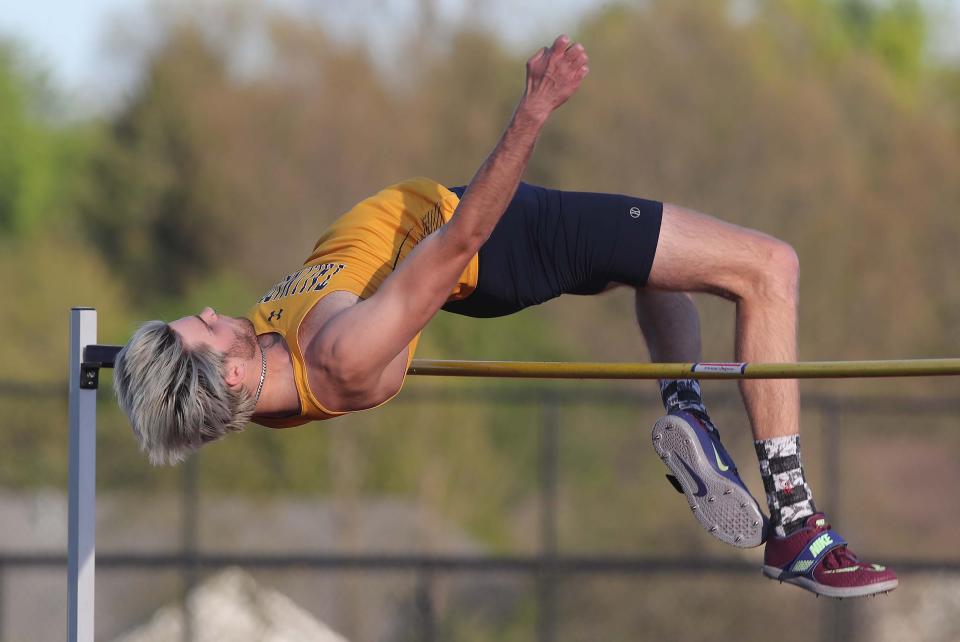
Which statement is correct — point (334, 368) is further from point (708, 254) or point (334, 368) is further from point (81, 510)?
point (708, 254)

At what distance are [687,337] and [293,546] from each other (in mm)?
7541

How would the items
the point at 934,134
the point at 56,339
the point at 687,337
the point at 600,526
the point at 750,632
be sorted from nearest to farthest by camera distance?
the point at 687,337
the point at 750,632
the point at 600,526
the point at 56,339
the point at 934,134

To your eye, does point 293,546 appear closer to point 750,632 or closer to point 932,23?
point 750,632

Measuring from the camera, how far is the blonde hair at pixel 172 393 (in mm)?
3803

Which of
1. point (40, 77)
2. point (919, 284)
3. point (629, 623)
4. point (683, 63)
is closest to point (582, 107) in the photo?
point (683, 63)

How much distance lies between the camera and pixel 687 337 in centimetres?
438

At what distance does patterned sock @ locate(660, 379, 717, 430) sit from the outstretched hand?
1179 mm

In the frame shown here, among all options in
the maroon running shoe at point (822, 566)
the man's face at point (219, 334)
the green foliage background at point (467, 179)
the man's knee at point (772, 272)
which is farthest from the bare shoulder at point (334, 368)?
the green foliage background at point (467, 179)

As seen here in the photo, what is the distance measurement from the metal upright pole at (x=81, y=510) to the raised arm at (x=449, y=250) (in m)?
0.79

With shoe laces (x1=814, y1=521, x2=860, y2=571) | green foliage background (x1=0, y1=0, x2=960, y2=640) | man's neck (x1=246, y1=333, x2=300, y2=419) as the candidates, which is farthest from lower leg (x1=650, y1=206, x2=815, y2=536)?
green foliage background (x1=0, y1=0, x2=960, y2=640)

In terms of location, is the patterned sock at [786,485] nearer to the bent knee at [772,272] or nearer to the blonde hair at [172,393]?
the bent knee at [772,272]

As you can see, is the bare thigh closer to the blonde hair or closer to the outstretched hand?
the outstretched hand

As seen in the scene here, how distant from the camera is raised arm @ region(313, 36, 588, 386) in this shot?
337 cm

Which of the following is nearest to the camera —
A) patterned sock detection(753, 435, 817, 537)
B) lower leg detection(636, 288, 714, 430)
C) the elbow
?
the elbow
